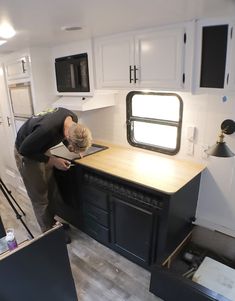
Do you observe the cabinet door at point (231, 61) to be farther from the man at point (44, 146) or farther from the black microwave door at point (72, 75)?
the black microwave door at point (72, 75)

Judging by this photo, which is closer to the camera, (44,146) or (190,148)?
(44,146)

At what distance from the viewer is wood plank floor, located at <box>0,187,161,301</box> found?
1.85 m

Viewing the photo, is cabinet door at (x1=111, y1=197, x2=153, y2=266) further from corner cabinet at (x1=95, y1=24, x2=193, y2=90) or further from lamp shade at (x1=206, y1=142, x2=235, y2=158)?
corner cabinet at (x1=95, y1=24, x2=193, y2=90)

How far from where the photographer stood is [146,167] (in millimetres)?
2049

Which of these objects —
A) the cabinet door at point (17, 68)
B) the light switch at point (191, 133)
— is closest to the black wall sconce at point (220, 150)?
the light switch at point (191, 133)

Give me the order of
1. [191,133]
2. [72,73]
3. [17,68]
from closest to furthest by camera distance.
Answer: [191,133]
[72,73]
[17,68]

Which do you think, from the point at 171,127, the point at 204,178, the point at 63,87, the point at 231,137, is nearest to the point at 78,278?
the point at 204,178

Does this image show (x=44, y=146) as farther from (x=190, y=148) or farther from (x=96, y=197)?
(x=190, y=148)

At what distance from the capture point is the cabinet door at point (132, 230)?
185cm

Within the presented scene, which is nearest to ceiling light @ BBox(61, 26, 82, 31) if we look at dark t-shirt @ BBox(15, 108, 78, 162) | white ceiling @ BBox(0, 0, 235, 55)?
white ceiling @ BBox(0, 0, 235, 55)

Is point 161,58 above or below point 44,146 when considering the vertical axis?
above

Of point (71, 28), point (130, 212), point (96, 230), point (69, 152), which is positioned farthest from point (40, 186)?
point (71, 28)

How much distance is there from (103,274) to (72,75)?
2.00m

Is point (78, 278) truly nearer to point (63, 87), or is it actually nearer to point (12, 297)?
point (12, 297)
